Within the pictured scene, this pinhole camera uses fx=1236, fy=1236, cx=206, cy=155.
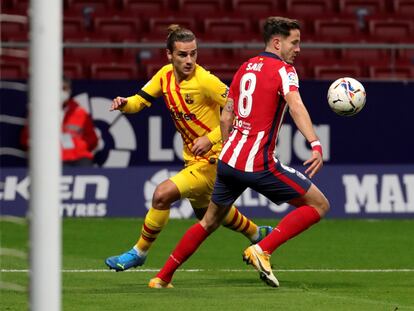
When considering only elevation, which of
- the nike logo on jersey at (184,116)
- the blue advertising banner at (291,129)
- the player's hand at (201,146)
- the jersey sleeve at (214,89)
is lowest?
the blue advertising banner at (291,129)

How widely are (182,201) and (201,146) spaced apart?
5629mm

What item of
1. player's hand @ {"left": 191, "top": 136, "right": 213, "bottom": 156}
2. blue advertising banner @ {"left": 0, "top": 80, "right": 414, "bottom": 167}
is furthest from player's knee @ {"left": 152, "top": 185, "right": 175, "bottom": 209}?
blue advertising banner @ {"left": 0, "top": 80, "right": 414, "bottom": 167}

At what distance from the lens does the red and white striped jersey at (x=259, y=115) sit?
805 centimetres

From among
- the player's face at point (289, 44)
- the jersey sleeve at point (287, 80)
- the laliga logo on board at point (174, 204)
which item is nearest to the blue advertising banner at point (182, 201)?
the laliga logo on board at point (174, 204)

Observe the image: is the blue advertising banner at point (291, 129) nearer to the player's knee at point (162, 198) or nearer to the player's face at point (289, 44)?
the player's knee at point (162, 198)

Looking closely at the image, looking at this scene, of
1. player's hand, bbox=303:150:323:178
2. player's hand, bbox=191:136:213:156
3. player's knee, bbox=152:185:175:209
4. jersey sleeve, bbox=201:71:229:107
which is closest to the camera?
player's hand, bbox=303:150:323:178

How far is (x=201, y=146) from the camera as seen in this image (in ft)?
27.4

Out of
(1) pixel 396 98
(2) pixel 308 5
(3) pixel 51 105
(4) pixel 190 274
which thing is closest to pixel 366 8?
(2) pixel 308 5

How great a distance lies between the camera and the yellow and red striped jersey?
28.9 ft

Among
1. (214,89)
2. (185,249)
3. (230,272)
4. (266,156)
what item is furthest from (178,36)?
(230,272)

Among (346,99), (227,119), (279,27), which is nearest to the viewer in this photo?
(279,27)

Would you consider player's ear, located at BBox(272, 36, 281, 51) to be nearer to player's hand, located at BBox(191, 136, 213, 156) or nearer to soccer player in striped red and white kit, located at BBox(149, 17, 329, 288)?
soccer player in striped red and white kit, located at BBox(149, 17, 329, 288)

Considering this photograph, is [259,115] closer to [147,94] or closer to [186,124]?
[186,124]

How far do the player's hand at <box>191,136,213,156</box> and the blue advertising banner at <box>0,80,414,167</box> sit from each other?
584 centimetres
